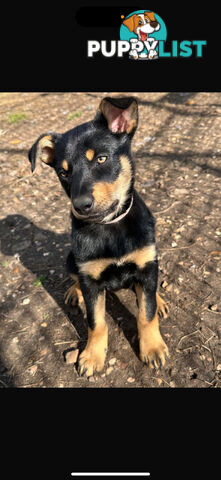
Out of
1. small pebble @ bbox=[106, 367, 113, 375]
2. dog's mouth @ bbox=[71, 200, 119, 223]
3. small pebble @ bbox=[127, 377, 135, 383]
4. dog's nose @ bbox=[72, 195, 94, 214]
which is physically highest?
dog's nose @ bbox=[72, 195, 94, 214]

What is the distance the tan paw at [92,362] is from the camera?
2850 mm

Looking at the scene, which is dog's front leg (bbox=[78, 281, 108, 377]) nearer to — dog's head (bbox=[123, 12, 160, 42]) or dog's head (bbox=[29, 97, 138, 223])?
dog's head (bbox=[29, 97, 138, 223])

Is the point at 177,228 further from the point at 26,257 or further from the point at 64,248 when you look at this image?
the point at 26,257

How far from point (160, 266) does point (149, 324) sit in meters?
1.10

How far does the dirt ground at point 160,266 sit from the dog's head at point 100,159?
4.39 feet

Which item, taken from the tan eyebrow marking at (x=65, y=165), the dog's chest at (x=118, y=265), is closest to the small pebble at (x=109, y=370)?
the dog's chest at (x=118, y=265)

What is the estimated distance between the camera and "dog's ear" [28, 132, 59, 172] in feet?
8.23

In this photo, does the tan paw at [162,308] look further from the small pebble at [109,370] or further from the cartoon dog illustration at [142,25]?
the cartoon dog illustration at [142,25]

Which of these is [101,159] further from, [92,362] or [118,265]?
[92,362]

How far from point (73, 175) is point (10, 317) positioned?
196 centimetres

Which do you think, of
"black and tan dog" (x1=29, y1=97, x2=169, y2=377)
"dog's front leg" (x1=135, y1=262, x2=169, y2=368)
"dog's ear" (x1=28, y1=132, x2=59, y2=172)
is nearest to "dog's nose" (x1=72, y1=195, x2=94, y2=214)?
"black and tan dog" (x1=29, y1=97, x2=169, y2=377)

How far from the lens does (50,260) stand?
13.6 ft

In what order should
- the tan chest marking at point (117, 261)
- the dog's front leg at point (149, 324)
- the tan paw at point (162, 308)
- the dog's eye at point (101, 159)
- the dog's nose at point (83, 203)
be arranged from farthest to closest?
the tan paw at point (162, 308) → the dog's front leg at point (149, 324) → the tan chest marking at point (117, 261) → the dog's eye at point (101, 159) → the dog's nose at point (83, 203)

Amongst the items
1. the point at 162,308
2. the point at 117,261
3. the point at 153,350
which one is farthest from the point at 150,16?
the point at 153,350
